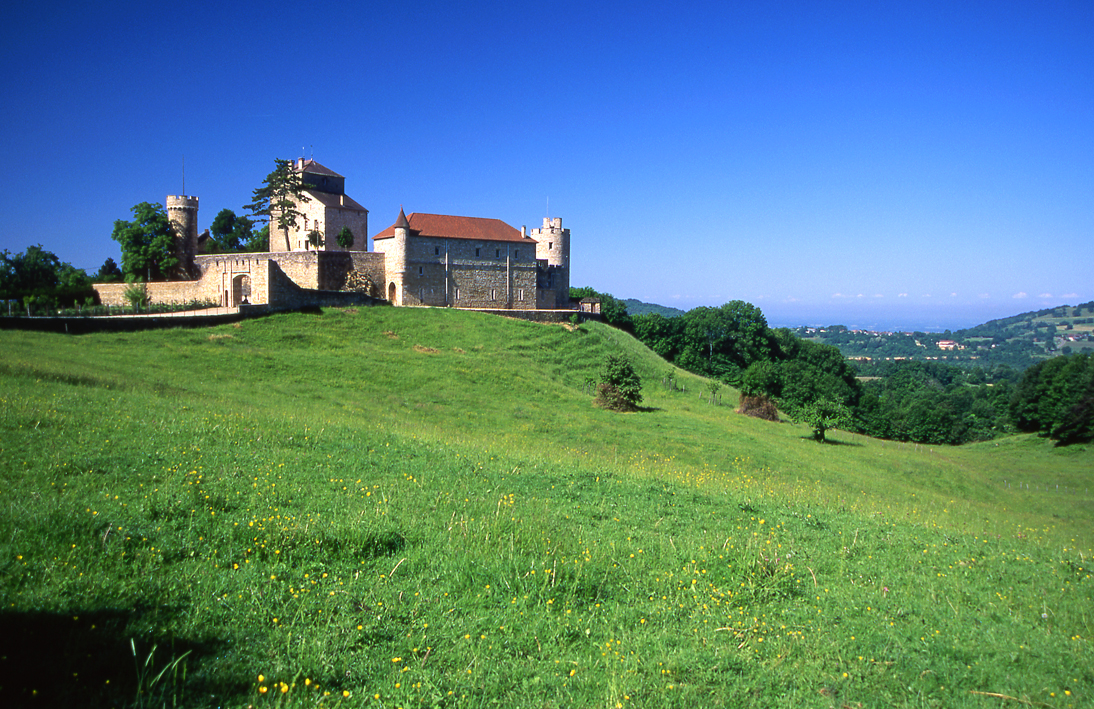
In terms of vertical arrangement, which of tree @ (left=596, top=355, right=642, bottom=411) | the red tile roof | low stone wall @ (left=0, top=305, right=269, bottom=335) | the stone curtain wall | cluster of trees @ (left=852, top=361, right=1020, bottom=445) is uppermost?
the red tile roof

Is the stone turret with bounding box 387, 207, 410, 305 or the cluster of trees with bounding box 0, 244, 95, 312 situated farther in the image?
the stone turret with bounding box 387, 207, 410, 305

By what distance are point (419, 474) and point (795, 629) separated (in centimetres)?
709

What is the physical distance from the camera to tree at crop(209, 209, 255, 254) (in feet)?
232

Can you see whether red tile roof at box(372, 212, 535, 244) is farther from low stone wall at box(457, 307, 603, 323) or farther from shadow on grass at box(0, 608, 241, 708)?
shadow on grass at box(0, 608, 241, 708)

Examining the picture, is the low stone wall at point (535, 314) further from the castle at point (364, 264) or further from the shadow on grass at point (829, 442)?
the shadow on grass at point (829, 442)

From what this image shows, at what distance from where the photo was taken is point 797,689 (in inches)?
212

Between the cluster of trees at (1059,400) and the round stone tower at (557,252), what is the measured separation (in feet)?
153

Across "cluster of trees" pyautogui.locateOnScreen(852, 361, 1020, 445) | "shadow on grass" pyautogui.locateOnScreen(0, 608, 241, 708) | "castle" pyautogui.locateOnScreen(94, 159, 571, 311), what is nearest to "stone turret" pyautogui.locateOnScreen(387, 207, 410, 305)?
"castle" pyautogui.locateOnScreen(94, 159, 571, 311)

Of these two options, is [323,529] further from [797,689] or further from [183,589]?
[797,689]

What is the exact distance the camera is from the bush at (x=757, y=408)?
44706mm

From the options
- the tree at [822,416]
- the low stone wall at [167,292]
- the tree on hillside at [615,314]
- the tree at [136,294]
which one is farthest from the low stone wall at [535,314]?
the tree at [822,416]

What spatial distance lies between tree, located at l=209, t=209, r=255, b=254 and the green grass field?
62488mm

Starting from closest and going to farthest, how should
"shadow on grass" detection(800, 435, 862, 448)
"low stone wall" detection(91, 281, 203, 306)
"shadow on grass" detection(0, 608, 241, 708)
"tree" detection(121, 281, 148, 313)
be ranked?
"shadow on grass" detection(0, 608, 241, 708) < "shadow on grass" detection(800, 435, 862, 448) < "tree" detection(121, 281, 148, 313) < "low stone wall" detection(91, 281, 203, 306)

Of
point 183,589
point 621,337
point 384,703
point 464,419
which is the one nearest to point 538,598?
point 384,703
